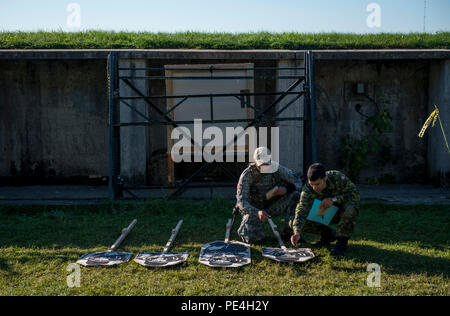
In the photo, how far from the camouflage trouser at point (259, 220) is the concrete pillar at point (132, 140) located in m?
4.56

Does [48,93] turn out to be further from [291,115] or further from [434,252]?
[434,252]

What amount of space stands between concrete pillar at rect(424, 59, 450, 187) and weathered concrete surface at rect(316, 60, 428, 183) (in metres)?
0.34

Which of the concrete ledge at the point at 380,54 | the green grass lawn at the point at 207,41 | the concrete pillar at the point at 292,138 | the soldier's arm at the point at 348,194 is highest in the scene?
the green grass lawn at the point at 207,41

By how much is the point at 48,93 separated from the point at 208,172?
4.51 m

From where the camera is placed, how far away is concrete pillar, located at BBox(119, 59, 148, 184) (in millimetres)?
9805

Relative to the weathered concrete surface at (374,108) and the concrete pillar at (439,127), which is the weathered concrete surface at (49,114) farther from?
the concrete pillar at (439,127)

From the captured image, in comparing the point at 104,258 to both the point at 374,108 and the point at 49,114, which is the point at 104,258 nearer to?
the point at 49,114

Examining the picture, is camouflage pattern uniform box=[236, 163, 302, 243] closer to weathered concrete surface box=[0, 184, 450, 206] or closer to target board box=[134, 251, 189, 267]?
target board box=[134, 251, 189, 267]

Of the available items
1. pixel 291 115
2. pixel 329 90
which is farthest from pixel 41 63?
pixel 329 90

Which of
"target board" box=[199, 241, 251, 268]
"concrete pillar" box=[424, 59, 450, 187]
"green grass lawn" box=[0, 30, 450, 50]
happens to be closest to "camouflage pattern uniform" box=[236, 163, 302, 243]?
"target board" box=[199, 241, 251, 268]

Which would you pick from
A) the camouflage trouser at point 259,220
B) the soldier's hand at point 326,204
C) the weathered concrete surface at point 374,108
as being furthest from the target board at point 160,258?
the weathered concrete surface at point 374,108

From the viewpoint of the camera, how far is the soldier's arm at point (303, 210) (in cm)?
516

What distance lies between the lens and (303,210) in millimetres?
5242

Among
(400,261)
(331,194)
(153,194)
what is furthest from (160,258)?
(153,194)
